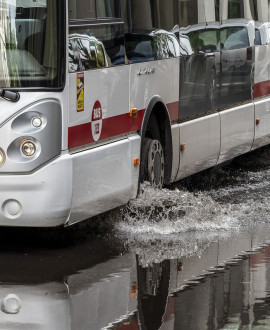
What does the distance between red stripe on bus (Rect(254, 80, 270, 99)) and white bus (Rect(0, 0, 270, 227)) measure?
153cm

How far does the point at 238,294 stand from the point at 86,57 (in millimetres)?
2575

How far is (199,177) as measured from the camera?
49.8 feet

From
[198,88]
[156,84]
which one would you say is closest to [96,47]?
[156,84]

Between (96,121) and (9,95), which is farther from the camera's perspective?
(96,121)

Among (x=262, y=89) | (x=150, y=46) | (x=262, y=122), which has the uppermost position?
(x=150, y=46)

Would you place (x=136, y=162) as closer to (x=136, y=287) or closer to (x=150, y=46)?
(x=150, y=46)

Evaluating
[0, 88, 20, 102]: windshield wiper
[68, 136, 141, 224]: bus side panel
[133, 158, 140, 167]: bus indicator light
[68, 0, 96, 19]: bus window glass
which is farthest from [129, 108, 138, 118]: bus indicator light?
[0, 88, 20, 102]: windshield wiper

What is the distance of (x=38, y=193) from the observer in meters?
9.35

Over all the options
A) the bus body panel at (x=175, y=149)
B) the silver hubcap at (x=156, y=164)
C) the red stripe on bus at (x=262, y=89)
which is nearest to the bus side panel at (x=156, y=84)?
the bus body panel at (x=175, y=149)

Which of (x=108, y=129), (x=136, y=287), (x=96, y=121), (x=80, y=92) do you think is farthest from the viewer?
(x=108, y=129)

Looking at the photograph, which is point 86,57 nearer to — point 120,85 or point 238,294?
point 120,85

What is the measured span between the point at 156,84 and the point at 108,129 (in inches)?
61.1

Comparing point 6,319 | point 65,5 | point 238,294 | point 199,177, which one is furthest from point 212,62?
point 6,319

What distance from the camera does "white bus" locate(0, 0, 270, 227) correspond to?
9352mm
